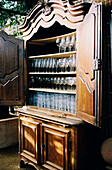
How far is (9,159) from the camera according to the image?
340 centimetres

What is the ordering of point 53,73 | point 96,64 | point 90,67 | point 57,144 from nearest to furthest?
point 96,64 < point 90,67 < point 57,144 < point 53,73

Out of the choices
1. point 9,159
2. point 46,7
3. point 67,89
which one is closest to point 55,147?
point 67,89

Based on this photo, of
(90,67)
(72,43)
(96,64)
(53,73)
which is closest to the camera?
(96,64)

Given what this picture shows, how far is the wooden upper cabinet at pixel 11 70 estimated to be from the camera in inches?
128

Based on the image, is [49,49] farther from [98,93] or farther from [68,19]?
[98,93]

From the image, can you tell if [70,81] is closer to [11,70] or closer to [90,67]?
[90,67]

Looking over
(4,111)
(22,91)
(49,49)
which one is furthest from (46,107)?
(4,111)

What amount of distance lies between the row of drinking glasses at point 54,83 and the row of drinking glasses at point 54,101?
0.12 metres

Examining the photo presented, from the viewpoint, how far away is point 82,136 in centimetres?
233

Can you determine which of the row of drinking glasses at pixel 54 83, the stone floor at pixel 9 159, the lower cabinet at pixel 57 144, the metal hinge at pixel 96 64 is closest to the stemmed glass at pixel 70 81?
the row of drinking glasses at pixel 54 83

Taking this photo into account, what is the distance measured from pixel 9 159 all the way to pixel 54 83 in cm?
156

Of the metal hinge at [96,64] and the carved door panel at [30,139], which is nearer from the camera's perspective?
the metal hinge at [96,64]

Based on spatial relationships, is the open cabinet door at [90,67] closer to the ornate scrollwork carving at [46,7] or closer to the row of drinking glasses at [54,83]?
the row of drinking glasses at [54,83]

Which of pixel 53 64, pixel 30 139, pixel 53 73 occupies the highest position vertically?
pixel 53 64
